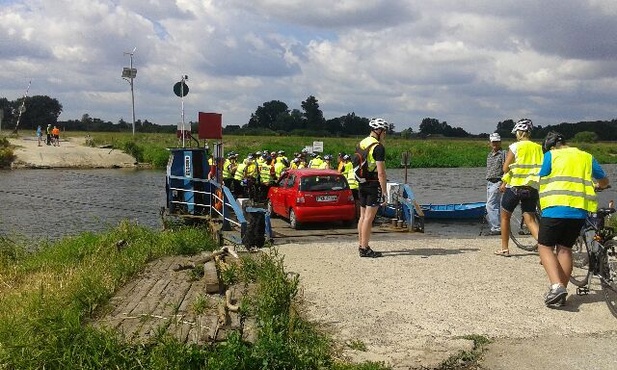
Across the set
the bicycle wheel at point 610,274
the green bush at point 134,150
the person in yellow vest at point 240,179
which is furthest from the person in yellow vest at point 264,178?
the green bush at point 134,150

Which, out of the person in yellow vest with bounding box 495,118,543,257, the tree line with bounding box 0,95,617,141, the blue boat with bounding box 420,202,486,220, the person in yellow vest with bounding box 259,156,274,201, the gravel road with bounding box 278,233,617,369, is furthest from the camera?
the tree line with bounding box 0,95,617,141

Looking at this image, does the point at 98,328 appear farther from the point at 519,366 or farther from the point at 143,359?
the point at 519,366

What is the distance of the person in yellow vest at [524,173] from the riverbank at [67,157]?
4366 cm

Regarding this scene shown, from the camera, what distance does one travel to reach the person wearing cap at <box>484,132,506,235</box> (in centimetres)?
1217

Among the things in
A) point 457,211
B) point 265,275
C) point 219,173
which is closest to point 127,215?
point 219,173

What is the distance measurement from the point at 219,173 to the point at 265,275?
23.0 ft

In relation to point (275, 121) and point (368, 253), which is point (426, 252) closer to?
point (368, 253)

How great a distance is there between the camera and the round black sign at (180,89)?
16.1 metres

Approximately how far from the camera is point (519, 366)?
5.14 m

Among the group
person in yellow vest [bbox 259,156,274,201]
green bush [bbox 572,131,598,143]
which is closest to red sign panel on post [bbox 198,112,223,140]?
person in yellow vest [bbox 259,156,274,201]

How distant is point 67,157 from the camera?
49844 millimetres

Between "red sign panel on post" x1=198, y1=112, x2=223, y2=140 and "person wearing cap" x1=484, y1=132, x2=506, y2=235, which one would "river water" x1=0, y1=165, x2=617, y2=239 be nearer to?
"red sign panel on post" x1=198, y1=112, x2=223, y2=140

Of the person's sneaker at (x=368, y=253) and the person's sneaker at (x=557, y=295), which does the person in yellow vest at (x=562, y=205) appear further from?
the person's sneaker at (x=368, y=253)

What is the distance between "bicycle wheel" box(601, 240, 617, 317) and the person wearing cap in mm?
5486
